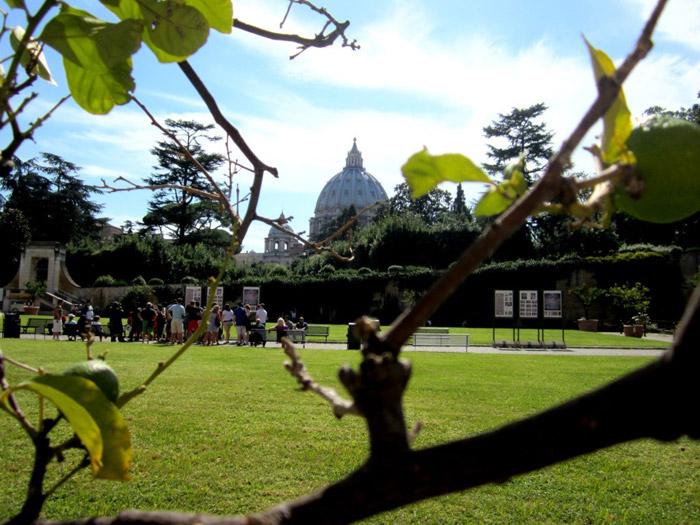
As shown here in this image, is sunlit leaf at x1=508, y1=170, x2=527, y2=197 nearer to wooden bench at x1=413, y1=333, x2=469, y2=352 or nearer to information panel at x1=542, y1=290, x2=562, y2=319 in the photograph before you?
wooden bench at x1=413, y1=333, x2=469, y2=352

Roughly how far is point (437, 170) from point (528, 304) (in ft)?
57.1

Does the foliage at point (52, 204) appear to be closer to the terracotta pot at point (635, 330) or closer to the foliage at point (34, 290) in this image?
the foliage at point (34, 290)

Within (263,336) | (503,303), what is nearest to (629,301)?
(503,303)

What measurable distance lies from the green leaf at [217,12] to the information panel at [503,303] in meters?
17.2

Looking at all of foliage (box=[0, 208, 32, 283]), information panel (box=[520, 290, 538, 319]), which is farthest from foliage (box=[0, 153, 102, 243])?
information panel (box=[520, 290, 538, 319])

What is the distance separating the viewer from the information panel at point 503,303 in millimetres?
17003

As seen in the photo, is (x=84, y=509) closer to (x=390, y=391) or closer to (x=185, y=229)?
(x=390, y=391)

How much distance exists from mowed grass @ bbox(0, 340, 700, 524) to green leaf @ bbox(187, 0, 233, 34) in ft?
7.62

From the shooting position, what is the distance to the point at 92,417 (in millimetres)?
421

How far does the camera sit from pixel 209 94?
817 millimetres

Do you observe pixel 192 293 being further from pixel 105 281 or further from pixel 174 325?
pixel 105 281

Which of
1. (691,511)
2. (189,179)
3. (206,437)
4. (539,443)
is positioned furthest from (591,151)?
(189,179)

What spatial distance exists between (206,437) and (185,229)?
34.6 m

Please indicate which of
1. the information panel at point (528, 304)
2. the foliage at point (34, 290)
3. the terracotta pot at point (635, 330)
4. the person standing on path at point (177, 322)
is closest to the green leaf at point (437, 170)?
the person standing on path at point (177, 322)
